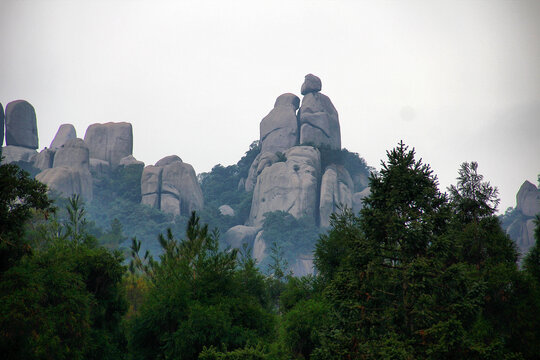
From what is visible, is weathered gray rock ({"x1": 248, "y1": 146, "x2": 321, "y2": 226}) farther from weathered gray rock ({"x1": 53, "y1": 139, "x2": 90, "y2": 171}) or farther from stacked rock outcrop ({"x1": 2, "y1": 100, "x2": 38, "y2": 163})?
stacked rock outcrop ({"x1": 2, "y1": 100, "x2": 38, "y2": 163})

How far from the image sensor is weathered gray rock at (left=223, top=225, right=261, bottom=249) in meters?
84.8

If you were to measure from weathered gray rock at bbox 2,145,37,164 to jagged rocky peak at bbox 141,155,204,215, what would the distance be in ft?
76.3

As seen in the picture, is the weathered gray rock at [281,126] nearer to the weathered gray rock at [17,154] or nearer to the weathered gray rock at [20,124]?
the weathered gray rock at [17,154]

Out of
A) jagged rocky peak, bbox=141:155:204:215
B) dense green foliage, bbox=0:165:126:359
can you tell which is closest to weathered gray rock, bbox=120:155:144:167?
jagged rocky peak, bbox=141:155:204:215

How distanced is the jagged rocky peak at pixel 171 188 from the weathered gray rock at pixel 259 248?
14353 mm

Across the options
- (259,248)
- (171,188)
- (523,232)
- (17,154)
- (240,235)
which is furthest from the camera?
(523,232)

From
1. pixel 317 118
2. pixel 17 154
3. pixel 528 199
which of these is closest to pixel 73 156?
pixel 17 154

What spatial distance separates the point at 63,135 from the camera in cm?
11362

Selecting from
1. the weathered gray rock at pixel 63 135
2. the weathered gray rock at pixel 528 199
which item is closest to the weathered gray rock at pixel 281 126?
the weathered gray rock at pixel 63 135

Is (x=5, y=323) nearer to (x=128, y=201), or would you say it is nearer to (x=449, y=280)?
(x=449, y=280)

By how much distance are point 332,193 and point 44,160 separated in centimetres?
5329

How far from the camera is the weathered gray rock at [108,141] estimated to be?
323 feet

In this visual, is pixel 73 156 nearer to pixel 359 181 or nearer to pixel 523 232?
pixel 359 181

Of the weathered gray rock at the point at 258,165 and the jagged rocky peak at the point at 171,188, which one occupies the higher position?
the weathered gray rock at the point at 258,165
